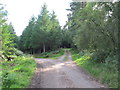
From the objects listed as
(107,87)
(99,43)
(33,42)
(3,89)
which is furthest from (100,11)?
(33,42)

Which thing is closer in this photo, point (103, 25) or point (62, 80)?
point (62, 80)

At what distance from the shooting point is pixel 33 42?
39781mm

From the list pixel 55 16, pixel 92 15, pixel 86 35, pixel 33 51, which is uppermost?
pixel 55 16

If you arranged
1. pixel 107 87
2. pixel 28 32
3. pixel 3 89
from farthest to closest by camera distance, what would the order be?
pixel 28 32 < pixel 107 87 < pixel 3 89

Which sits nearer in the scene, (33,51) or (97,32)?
(97,32)

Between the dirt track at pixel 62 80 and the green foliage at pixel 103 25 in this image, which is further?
the green foliage at pixel 103 25

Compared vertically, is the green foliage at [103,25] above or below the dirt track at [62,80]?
above

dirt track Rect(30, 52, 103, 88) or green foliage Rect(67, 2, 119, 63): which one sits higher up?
green foliage Rect(67, 2, 119, 63)

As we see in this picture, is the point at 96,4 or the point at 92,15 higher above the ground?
the point at 96,4

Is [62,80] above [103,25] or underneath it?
underneath

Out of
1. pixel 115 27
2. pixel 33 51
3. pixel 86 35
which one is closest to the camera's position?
pixel 115 27

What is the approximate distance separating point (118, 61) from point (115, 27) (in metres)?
2.50

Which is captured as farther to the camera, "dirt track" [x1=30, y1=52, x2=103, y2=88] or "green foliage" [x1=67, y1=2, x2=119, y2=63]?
"green foliage" [x1=67, y1=2, x2=119, y2=63]

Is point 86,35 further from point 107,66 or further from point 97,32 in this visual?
point 107,66
